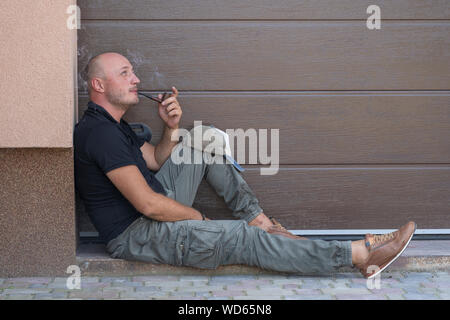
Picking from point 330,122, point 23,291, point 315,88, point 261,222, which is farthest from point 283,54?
point 23,291

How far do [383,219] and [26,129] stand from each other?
6.71 ft

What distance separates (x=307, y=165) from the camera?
3.88m

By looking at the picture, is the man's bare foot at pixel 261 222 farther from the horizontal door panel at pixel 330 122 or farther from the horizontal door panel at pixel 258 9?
the horizontal door panel at pixel 258 9

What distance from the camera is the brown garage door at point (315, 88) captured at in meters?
3.76

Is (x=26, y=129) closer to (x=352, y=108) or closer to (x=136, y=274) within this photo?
(x=136, y=274)

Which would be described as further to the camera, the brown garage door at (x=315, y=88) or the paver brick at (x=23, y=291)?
the brown garage door at (x=315, y=88)

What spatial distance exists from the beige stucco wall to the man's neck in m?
0.22

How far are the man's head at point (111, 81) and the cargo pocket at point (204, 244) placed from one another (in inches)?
29.5

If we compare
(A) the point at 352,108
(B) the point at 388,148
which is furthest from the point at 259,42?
(B) the point at 388,148

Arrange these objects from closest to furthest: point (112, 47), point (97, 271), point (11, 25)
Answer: point (11, 25), point (97, 271), point (112, 47)

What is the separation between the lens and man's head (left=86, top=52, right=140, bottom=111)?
3422mm

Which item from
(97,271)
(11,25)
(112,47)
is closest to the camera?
(11,25)

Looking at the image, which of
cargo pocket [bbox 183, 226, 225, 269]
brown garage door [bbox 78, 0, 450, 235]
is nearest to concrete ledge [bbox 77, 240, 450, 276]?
→ cargo pocket [bbox 183, 226, 225, 269]

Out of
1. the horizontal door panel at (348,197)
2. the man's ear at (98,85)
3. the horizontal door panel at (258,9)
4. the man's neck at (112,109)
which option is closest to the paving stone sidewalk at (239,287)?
the horizontal door panel at (348,197)
